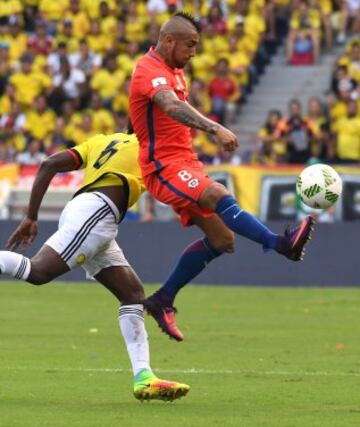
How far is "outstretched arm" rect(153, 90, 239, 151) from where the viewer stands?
8.82m

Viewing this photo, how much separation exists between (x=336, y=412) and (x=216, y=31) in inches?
744

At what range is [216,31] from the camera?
27281mm

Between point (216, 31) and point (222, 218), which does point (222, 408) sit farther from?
point (216, 31)

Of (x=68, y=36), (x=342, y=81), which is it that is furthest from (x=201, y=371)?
(x=68, y=36)

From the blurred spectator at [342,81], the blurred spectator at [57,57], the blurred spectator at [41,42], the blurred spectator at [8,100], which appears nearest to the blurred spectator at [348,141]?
the blurred spectator at [342,81]

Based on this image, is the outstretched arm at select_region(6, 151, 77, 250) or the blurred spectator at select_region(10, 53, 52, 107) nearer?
the outstretched arm at select_region(6, 151, 77, 250)

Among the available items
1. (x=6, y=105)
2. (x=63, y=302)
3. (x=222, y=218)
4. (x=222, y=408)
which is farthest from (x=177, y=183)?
(x=6, y=105)

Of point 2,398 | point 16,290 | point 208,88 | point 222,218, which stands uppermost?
point 222,218

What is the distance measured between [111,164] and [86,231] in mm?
559

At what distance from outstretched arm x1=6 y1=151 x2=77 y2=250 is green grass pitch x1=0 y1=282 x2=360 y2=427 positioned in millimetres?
1113

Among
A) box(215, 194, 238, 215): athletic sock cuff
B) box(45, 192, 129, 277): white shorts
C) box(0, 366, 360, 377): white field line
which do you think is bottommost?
box(0, 366, 360, 377): white field line

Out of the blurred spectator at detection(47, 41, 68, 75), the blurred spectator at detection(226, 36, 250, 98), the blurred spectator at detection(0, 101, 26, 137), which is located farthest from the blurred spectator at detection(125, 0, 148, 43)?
the blurred spectator at detection(0, 101, 26, 137)

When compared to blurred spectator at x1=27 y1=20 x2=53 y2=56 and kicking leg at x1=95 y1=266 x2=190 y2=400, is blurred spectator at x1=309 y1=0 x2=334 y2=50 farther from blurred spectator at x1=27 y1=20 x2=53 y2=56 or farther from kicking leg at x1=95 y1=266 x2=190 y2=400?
kicking leg at x1=95 y1=266 x2=190 y2=400

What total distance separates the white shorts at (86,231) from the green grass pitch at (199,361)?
3.28 feet
